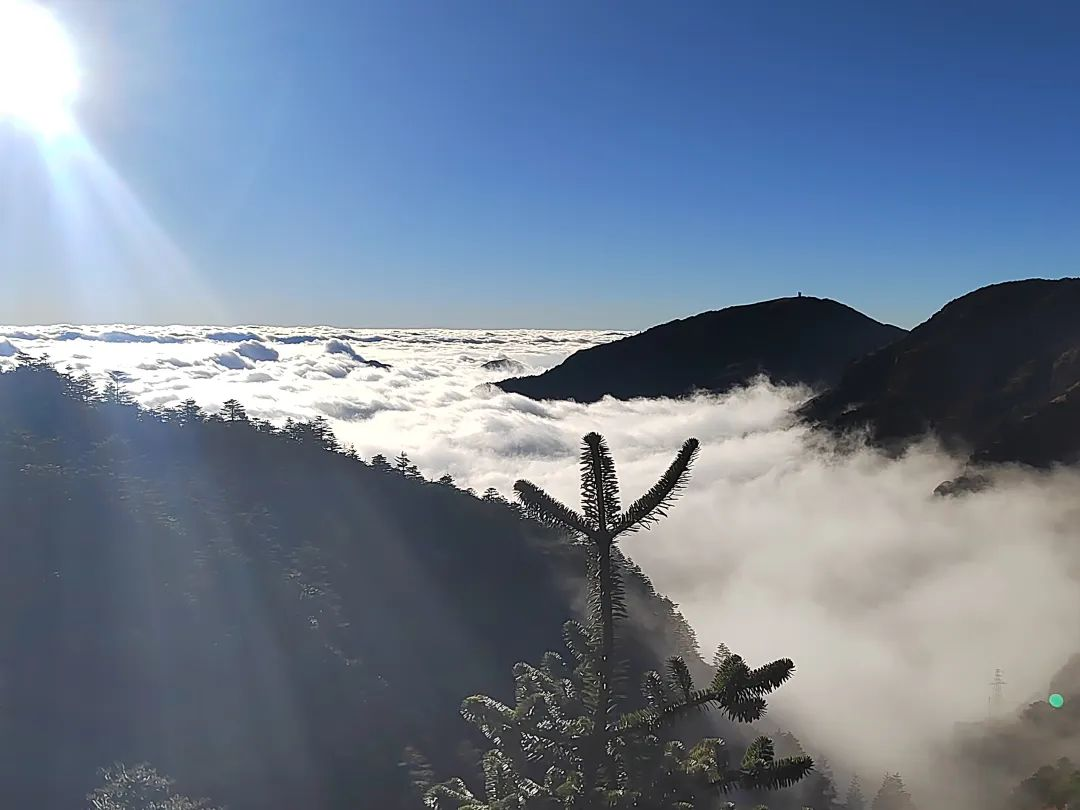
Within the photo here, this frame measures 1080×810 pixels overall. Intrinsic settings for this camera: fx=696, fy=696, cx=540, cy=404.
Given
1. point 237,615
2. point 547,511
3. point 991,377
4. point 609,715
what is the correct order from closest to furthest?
point 547,511, point 609,715, point 237,615, point 991,377

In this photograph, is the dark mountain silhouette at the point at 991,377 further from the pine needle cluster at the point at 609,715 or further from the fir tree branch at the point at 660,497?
the fir tree branch at the point at 660,497

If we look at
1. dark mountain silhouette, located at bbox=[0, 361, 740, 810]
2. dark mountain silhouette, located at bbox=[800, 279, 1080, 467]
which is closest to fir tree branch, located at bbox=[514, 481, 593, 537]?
dark mountain silhouette, located at bbox=[0, 361, 740, 810]

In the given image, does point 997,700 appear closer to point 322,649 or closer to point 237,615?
point 322,649

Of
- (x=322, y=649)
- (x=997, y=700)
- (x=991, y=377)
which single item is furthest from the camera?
(x=991, y=377)

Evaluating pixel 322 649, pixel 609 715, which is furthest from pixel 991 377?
pixel 609 715

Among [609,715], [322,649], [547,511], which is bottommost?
[322,649]

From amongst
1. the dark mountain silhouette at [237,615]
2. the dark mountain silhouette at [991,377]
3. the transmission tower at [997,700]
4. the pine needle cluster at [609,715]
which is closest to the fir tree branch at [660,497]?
the pine needle cluster at [609,715]

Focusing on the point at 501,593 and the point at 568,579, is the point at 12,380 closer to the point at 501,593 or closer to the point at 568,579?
the point at 501,593

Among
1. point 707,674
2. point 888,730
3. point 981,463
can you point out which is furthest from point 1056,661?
point 707,674
